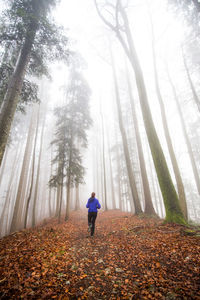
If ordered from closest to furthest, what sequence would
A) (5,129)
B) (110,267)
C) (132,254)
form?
(110,267)
(132,254)
(5,129)

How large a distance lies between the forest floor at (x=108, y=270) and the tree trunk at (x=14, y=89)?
3.51m

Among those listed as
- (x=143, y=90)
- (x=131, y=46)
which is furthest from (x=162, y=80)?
(x=143, y=90)

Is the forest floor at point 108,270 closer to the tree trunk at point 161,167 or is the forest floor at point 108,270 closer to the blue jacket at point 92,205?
the tree trunk at point 161,167

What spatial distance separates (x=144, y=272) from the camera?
2869 mm

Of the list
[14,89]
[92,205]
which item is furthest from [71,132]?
[92,205]

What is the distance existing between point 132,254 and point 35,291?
8.72 feet

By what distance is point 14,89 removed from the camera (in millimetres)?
5133

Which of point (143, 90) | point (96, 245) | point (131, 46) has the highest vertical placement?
point (131, 46)

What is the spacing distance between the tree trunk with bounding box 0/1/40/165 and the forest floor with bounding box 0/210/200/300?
351 cm

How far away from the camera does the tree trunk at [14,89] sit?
178 inches

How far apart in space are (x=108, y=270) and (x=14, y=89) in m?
7.11

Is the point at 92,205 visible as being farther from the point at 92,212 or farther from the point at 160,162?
the point at 160,162

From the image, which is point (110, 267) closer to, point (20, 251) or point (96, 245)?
point (96, 245)

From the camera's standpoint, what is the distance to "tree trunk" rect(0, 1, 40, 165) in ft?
14.8
